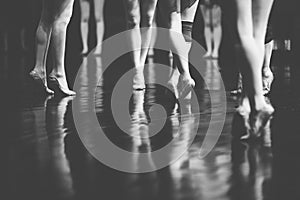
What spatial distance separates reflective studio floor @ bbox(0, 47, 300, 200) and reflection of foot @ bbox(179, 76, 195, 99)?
15 cm

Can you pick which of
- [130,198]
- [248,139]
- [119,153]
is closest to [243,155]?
[248,139]

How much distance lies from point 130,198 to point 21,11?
46.1 ft

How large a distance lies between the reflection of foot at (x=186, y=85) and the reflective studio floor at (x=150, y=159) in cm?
15

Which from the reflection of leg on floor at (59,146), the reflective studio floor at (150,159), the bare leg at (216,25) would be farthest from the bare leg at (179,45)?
the bare leg at (216,25)

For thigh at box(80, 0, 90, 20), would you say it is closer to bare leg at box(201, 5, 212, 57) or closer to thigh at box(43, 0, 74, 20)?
bare leg at box(201, 5, 212, 57)

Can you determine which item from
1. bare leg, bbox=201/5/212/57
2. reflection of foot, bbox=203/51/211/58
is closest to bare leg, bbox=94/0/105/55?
bare leg, bbox=201/5/212/57

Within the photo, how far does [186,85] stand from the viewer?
474 cm

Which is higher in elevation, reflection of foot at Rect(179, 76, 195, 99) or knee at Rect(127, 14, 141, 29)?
knee at Rect(127, 14, 141, 29)

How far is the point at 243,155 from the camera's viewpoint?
2812 millimetres

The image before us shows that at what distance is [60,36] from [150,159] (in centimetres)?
264

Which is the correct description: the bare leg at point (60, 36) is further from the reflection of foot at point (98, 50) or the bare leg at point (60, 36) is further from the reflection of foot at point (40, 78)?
the reflection of foot at point (98, 50)

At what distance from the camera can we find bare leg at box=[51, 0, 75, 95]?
5035 mm

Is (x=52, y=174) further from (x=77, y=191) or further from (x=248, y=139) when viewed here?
(x=248, y=139)

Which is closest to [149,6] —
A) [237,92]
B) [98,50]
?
[237,92]
